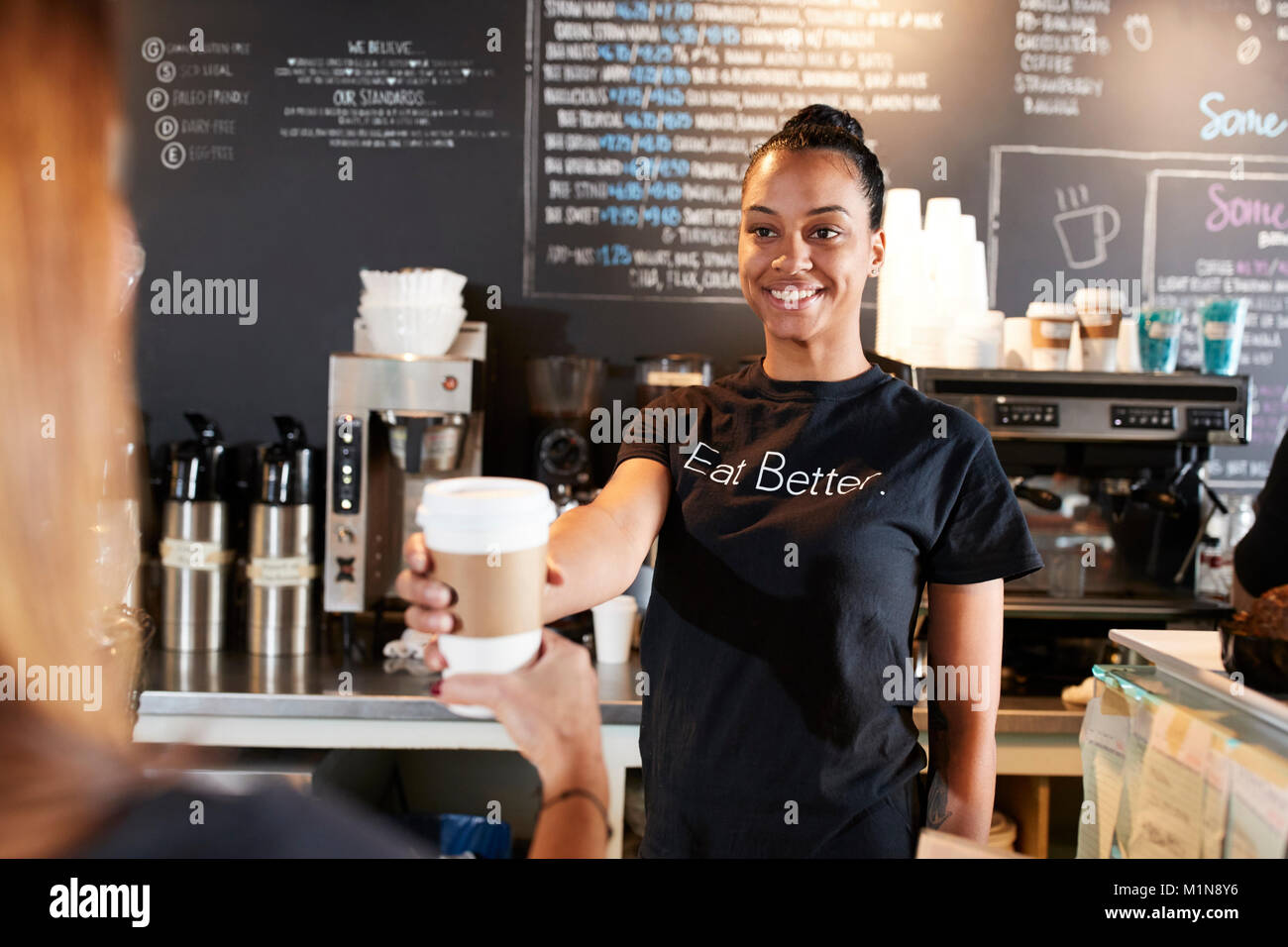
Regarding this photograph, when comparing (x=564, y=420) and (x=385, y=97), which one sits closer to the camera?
(x=564, y=420)

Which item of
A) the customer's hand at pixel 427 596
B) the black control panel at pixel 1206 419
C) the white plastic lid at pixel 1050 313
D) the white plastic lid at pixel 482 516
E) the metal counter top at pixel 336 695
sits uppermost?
the white plastic lid at pixel 1050 313

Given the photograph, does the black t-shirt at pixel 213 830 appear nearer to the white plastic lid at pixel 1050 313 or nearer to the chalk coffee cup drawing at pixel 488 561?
the chalk coffee cup drawing at pixel 488 561

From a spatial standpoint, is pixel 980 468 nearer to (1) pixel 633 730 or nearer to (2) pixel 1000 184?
(1) pixel 633 730

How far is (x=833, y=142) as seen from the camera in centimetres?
125

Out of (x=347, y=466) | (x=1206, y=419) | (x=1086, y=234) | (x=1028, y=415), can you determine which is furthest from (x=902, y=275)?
(x=347, y=466)

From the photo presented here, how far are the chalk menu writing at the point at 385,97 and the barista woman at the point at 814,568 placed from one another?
1.87 meters

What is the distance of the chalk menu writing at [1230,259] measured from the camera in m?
3.04

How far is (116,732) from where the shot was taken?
0.77 m

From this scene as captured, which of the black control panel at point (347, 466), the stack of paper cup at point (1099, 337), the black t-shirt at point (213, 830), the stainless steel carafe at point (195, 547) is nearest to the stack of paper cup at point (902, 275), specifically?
the stack of paper cup at point (1099, 337)

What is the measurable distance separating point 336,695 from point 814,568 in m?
1.41

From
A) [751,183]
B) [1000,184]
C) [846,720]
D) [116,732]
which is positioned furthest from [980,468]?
[1000,184]

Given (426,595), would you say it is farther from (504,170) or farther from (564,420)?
(504,170)

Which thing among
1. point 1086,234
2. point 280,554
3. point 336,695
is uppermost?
point 1086,234
